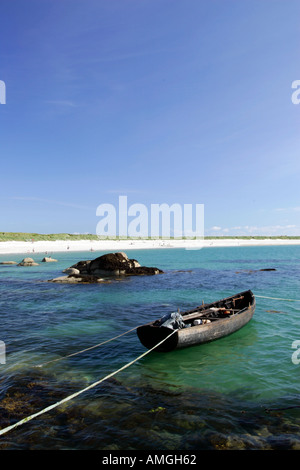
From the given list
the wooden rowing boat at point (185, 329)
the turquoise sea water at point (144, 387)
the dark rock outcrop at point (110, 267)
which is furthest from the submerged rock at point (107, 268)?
the wooden rowing boat at point (185, 329)

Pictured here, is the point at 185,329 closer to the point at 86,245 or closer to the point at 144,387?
the point at 144,387

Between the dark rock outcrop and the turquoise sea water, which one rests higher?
the dark rock outcrop

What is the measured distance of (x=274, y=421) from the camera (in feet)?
23.5

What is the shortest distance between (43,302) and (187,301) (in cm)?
1119

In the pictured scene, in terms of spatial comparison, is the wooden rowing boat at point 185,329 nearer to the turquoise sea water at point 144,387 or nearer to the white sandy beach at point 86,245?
the turquoise sea water at point 144,387

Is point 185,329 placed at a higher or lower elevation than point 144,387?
higher

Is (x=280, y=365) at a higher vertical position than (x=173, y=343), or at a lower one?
lower

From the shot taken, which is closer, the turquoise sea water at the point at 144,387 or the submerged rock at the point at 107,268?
the turquoise sea water at the point at 144,387

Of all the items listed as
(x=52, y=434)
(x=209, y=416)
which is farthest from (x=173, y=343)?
(x=52, y=434)

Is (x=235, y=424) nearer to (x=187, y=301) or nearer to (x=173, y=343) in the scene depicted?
(x=173, y=343)

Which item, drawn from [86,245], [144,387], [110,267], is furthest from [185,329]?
[86,245]

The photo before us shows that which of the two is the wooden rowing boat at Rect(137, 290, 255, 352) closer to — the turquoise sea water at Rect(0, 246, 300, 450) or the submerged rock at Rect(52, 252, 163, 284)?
the turquoise sea water at Rect(0, 246, 300, 450)

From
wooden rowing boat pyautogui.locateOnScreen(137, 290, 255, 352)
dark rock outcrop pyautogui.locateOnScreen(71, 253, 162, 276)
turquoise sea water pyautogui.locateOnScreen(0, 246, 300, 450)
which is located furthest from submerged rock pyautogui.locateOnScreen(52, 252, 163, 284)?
wooden rowing boat pyautogui.locateOnScreen(137, 290, 255, 352)

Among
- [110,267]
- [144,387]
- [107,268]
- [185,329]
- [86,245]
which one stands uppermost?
[86,245]
